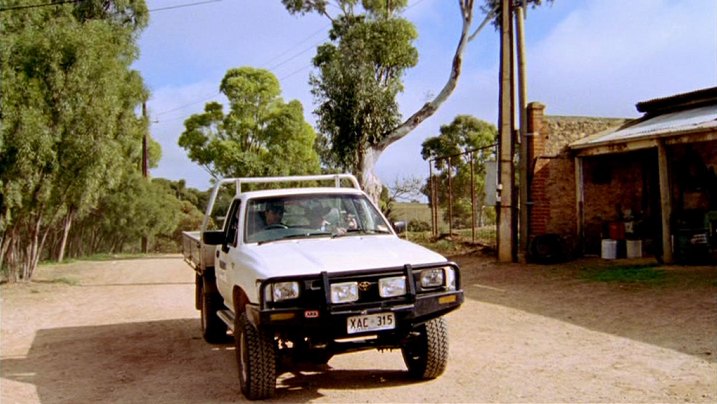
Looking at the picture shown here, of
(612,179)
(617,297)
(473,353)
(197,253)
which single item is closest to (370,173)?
(612,179)

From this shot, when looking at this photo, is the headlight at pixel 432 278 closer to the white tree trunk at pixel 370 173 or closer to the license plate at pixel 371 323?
the license plate at pixel 371 323

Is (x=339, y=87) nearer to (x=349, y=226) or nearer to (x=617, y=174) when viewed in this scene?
(x=617, y=174)

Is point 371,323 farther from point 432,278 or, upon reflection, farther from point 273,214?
point 273,214

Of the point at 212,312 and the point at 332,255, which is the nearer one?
the point at 332,255

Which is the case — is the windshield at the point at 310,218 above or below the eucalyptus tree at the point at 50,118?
below

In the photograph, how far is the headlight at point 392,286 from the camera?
5707mm

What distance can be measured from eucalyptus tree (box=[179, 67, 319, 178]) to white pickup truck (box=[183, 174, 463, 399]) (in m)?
31.7

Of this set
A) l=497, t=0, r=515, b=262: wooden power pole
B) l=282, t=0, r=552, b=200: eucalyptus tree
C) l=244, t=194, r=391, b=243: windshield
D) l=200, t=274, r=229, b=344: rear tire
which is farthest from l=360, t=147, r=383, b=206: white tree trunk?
l=244, t=194, r=391, b=243: windshield

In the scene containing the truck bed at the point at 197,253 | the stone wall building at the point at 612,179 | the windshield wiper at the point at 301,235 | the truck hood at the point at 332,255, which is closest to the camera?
the truck hood at the point at 332,255

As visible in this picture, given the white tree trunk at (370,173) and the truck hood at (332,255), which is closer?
the truck hood at (332,255)

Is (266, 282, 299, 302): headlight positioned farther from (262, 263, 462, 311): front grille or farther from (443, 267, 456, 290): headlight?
(443, 267, 456, 290): headlight

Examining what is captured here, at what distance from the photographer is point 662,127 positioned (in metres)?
15.1

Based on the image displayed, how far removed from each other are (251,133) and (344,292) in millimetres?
34735

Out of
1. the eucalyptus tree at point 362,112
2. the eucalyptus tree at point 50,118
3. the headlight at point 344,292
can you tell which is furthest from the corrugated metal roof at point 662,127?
the eucalyptus tree at point 50,118
